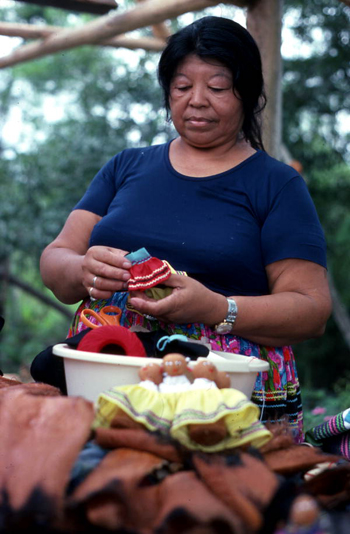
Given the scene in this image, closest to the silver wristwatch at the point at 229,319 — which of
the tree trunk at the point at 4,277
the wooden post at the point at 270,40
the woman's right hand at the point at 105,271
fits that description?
the woman's right hand at the point at 105,271

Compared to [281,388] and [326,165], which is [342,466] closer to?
[281,388]

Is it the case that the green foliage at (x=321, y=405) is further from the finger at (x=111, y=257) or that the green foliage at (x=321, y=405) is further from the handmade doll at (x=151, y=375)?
the handmade doll at (x=151, y=375)

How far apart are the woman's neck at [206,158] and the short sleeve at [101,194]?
203 millimetres

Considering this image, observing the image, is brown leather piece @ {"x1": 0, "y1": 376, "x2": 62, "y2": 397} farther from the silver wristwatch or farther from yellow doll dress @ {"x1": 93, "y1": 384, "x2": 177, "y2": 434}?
the silver wristwatch

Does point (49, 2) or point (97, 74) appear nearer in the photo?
point (49, 2)

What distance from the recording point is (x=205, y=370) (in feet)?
3.87

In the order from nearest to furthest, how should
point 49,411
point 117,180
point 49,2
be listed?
1. point 49,411
2. point 117,180
3. point 49,2

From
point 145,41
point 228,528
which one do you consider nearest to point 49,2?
point 145,41

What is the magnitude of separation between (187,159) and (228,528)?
1.25 m

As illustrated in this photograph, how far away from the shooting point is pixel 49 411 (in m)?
1.09

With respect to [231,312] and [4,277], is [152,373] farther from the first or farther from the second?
[4,277]

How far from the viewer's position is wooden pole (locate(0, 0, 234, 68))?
4098mm

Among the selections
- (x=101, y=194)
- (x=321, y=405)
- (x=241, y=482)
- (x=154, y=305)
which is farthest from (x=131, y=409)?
(x=321, y=405)

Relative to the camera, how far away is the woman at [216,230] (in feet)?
5.29
